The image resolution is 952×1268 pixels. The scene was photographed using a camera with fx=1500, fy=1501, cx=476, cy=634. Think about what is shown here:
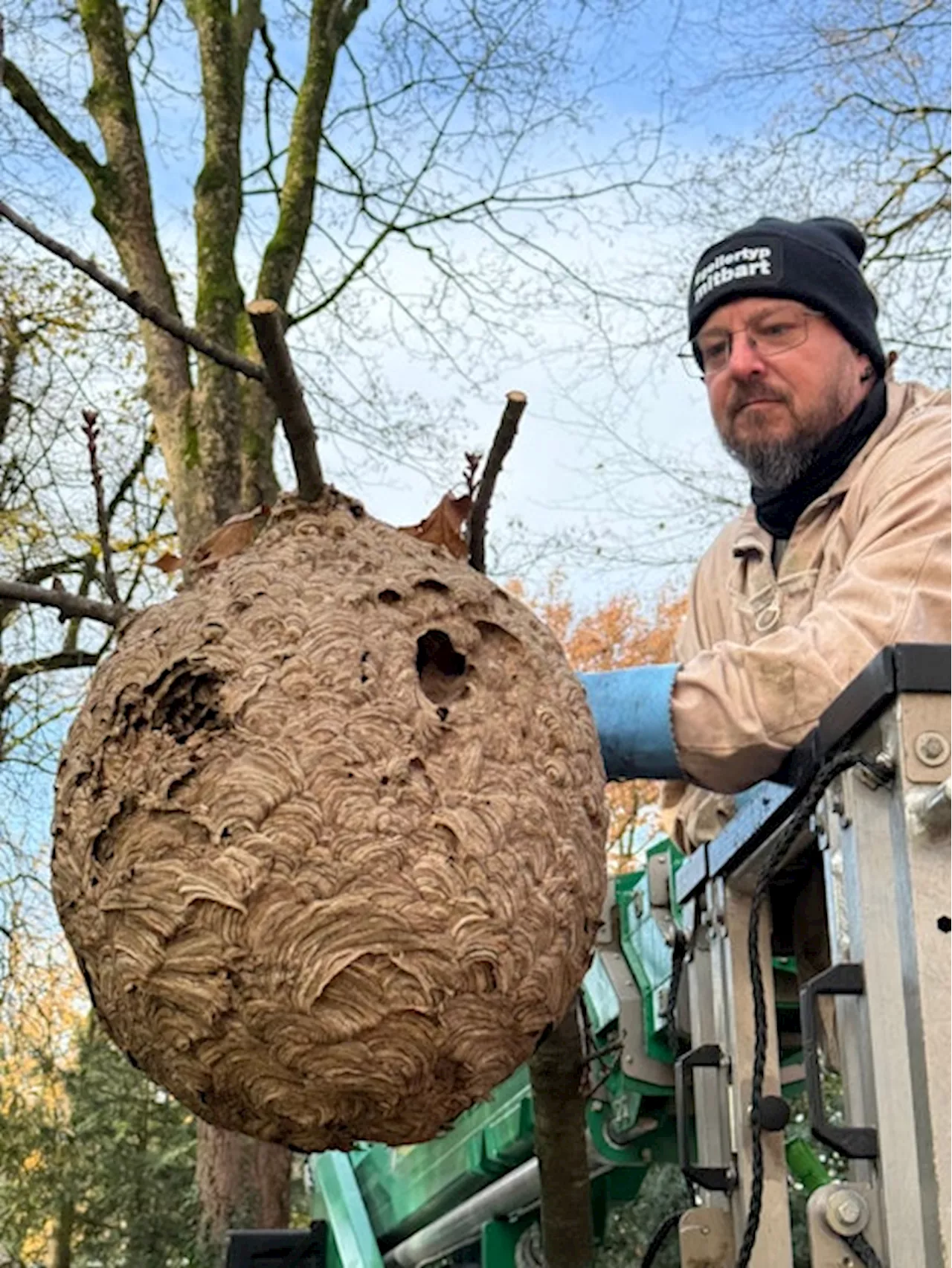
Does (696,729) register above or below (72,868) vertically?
above

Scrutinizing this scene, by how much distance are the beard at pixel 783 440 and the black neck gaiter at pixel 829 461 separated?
0.01 metres

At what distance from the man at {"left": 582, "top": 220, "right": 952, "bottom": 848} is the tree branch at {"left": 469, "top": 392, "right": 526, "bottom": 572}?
0.31 m

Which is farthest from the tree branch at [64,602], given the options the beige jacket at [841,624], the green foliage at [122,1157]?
the green foliage at [122,1157]

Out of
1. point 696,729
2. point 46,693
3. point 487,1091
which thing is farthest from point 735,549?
point 46,693

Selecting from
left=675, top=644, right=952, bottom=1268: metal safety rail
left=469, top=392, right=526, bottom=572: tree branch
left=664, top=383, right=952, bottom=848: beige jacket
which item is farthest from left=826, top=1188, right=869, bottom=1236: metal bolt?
left=469, top=392, right=526, bottom=572: tree branch

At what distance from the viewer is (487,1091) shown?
2.12m

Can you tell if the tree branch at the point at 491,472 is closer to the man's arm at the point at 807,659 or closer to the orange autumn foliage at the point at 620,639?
the man's arm at the point at 807,659

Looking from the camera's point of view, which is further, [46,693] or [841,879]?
[46,693]

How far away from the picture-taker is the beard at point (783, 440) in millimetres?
3031

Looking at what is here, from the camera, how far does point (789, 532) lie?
310cm

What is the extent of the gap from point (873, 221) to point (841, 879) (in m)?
8.36

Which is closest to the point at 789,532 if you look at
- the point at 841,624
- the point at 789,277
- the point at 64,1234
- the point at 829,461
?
the point at 829,461

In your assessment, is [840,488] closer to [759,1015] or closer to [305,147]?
[759,1015]

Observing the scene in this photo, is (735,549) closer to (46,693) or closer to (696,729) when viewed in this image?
(696,729)
